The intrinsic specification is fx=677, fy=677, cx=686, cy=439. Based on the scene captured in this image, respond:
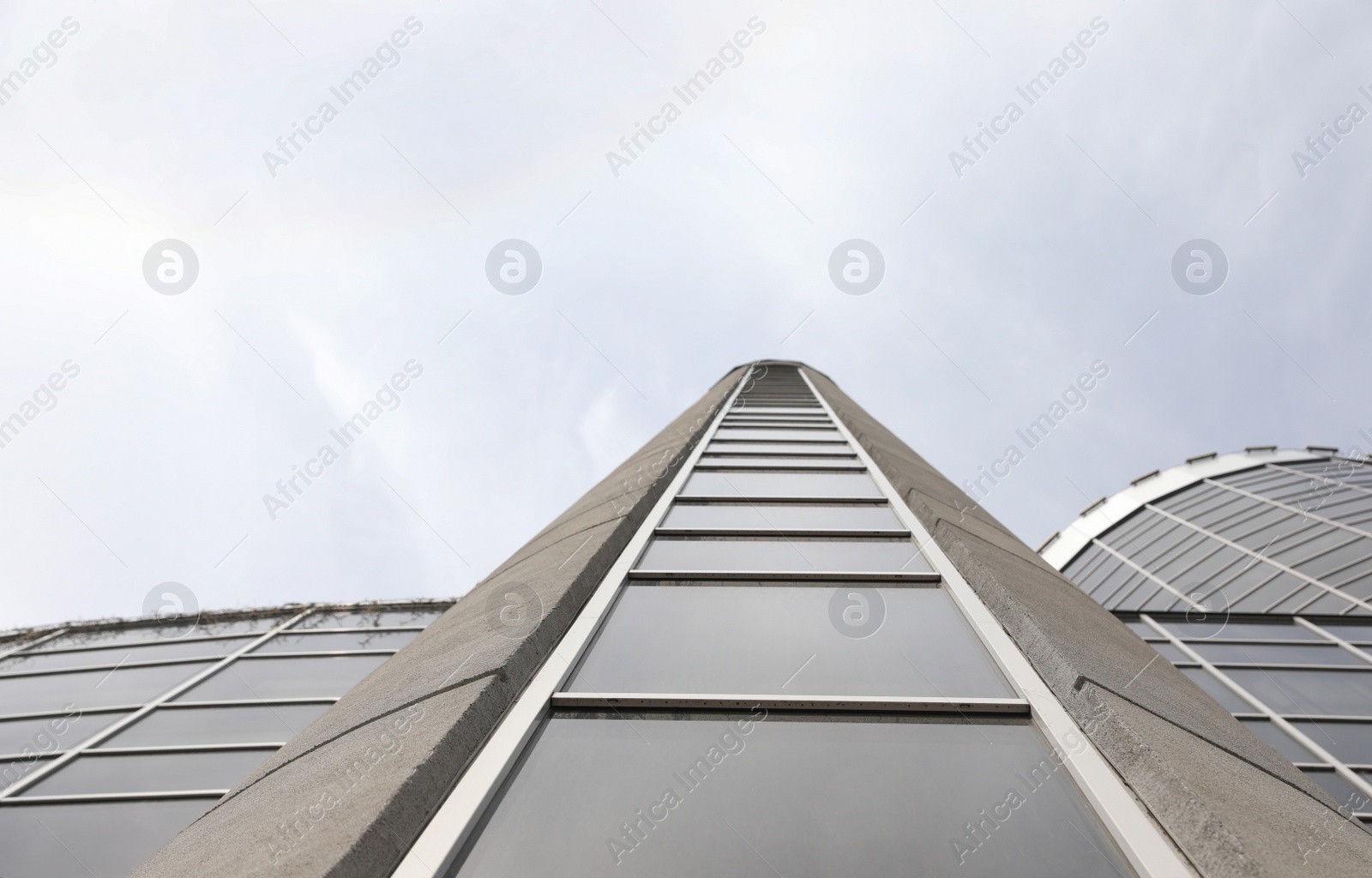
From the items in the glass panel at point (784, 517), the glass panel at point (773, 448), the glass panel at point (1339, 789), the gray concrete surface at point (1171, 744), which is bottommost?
the glass panel at point (1339, 789)


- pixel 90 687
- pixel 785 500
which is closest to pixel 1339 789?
pixel 785 500

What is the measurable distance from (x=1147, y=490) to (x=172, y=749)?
27.3 meters

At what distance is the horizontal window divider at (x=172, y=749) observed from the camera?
20.6ft

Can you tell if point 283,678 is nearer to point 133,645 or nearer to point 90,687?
point 90,687

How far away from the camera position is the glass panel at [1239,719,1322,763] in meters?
7.05

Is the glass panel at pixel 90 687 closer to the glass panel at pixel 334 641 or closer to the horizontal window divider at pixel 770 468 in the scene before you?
the glass panel at pixel 334 641

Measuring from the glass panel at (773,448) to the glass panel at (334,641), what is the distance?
512 cm

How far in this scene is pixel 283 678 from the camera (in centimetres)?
809

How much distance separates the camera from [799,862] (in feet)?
6.05

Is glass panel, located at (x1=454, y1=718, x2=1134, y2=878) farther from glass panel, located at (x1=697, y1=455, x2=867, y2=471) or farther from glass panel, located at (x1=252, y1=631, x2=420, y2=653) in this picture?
glass panel, located at (x1=252, y1=631, x2=420, y2=653)

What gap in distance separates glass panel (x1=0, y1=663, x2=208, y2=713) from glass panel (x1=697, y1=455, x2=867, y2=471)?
6.88 m

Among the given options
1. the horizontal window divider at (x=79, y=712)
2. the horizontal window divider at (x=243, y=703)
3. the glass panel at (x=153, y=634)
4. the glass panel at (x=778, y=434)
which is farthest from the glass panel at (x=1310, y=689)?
the glass panel at (x=153, y=634)

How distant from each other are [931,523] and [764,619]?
5.03ft

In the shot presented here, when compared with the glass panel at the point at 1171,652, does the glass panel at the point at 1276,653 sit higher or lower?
lower
